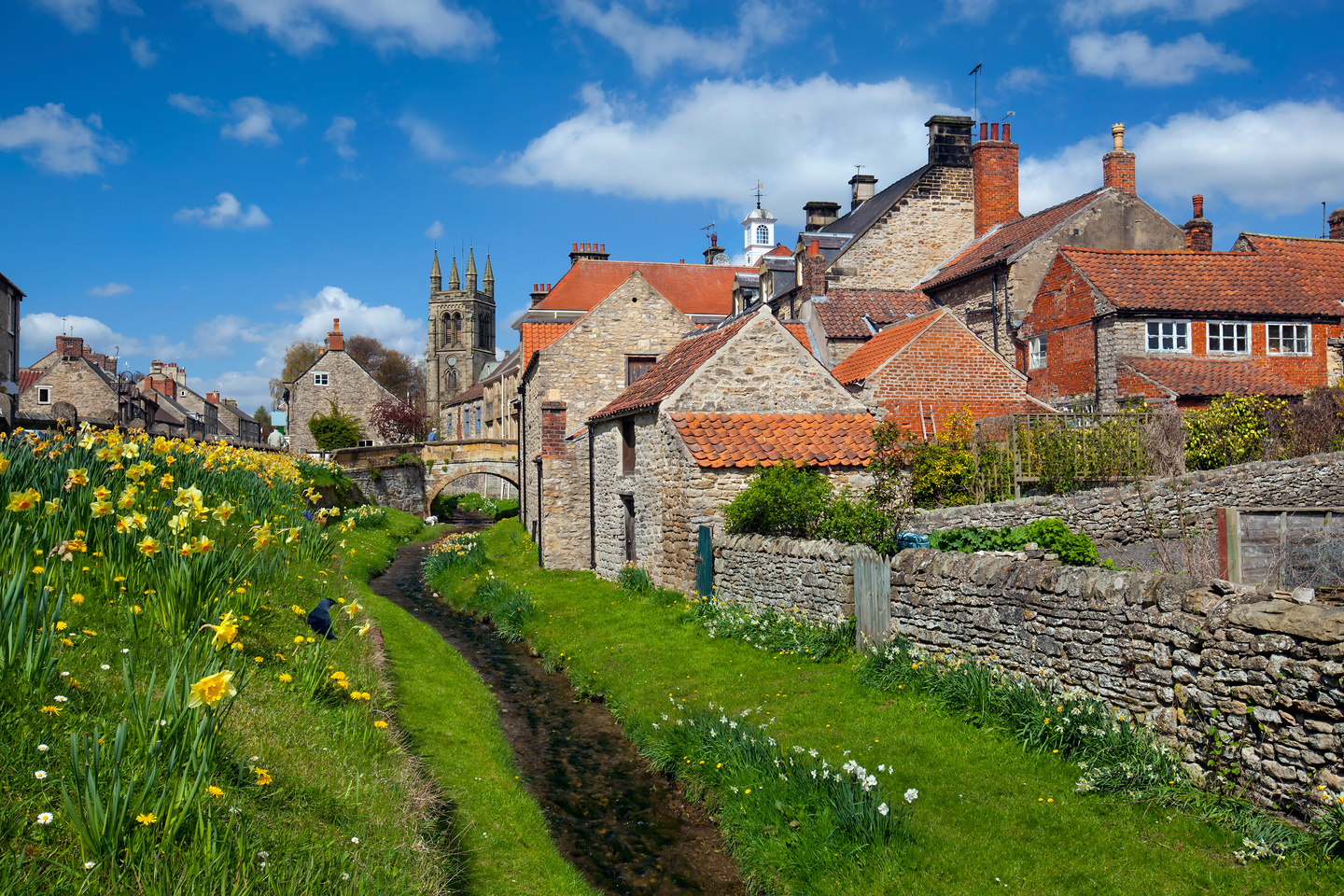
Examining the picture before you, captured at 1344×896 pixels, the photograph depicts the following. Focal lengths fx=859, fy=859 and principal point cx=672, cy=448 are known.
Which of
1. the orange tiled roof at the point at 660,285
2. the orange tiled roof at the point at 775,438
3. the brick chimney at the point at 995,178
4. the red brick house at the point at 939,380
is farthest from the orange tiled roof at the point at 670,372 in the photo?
the orange tiled roof at the point at 660,285

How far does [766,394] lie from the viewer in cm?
1762

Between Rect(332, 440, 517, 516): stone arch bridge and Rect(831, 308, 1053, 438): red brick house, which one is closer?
Rect(831, 308, 1053, 438): red brick house

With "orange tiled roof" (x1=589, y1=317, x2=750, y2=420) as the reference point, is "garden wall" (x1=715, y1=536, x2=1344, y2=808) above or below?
below

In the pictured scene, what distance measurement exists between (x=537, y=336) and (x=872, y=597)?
1940cm

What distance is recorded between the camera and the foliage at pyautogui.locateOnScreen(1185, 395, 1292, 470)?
18.0 m

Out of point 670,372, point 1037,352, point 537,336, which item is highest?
point 537,336

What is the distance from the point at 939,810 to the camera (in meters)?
7.13

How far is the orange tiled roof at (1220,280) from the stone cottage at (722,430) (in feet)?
34.8

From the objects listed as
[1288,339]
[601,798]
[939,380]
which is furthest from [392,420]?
[601,798]

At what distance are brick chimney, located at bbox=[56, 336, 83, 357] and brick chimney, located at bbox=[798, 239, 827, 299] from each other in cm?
4499

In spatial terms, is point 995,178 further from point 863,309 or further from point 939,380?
point 939,380

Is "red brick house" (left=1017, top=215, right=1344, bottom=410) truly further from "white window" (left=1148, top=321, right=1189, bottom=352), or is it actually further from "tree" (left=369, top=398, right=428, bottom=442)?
"tree" (left=369, top=398, right=428, bottom=442)

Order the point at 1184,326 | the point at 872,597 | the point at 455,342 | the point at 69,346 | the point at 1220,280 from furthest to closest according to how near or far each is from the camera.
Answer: the point at 455,342, the point at 69,346, the point at 1220,280, the point at 1184,326, the point at 872,597

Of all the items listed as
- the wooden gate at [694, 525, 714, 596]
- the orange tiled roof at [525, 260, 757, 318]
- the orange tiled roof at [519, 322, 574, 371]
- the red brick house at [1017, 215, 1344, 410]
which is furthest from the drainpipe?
the orange tiled roof at [525, 260, 757, 318]
